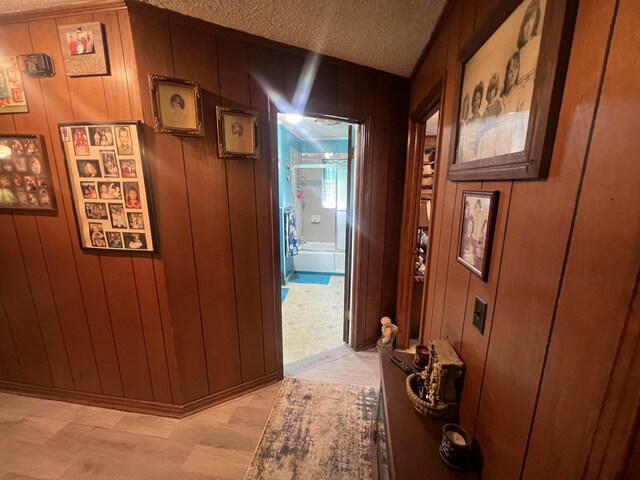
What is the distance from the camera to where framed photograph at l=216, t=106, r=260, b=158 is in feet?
4.98

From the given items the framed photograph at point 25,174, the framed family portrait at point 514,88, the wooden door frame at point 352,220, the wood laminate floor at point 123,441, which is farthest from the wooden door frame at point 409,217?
the framed photograph at point 25,174

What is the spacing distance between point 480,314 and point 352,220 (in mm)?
1465

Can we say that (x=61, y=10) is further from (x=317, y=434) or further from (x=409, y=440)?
(x=317, y=434)

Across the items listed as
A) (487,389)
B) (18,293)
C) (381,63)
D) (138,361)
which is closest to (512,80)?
(487,389)

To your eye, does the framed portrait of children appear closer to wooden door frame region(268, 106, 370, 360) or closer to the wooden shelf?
wooden door frame region(268, 106, 370, 360)

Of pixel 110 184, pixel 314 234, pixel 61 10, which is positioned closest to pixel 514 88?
pixel 110 184

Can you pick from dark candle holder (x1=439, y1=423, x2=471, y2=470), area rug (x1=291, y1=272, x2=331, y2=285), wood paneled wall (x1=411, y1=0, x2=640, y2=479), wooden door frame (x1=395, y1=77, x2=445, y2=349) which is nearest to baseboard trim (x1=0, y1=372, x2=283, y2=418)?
wooden door frame (x1=395, y1=77, x2=445, y2=349)

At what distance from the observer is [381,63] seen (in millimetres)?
1808

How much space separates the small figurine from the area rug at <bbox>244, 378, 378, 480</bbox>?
0.39m

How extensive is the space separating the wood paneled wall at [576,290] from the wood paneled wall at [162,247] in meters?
1.31

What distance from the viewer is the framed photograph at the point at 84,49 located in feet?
4.28

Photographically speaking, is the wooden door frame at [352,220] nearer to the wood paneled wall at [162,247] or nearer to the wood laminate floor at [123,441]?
the wood paneled wall at [162,247]

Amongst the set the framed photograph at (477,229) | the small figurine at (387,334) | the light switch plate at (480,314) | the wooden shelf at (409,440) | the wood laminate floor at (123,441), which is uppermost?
the framed photograph at (477,229)

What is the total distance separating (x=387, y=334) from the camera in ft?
7.34
